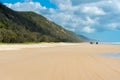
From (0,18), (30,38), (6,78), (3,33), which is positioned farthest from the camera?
(0,18)

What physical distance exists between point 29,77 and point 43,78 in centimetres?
72

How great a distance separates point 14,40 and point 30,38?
24153 mm

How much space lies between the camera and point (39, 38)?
138 meters

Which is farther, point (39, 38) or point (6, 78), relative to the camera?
point (39, 38)

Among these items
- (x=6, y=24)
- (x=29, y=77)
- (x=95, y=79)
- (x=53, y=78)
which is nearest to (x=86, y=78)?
(x=95, y=79)

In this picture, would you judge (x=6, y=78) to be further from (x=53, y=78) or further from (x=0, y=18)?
(x=0, y=18)

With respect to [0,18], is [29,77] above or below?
below

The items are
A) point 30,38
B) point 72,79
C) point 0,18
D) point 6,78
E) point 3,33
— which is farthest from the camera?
point 0,18

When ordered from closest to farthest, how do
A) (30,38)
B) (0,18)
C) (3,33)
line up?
(3,33) < (30,38) < (0,18)

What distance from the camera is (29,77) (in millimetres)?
12109

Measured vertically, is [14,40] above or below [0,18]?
below

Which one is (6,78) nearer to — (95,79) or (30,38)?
→ (95,79)

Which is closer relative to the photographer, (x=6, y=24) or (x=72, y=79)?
(x=72, y=79)

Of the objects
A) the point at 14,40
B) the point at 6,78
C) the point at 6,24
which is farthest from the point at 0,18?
the point at 6,78
